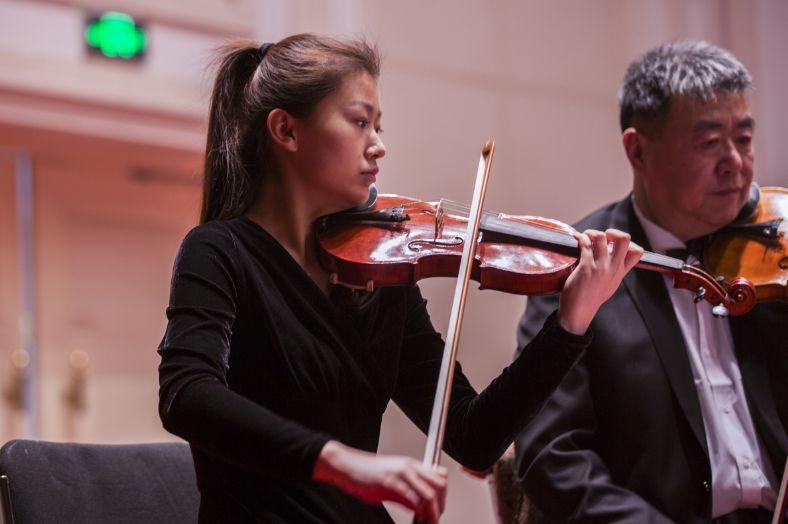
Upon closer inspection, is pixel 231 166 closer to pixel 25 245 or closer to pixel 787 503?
pixel 787 503

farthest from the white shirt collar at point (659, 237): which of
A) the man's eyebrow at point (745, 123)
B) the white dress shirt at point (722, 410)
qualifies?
the man's eyebrow at point (745, 123)

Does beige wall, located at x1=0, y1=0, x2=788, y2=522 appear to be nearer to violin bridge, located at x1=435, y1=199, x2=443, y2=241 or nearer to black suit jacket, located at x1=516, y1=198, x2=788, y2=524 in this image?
black suit jacket, located at x1=516, y1=198, x2=788, y2=524

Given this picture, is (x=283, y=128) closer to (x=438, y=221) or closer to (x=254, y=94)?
(x=254, y=94)

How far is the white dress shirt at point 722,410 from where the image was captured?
165 cm

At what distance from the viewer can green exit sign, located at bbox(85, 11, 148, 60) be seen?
3090 mm

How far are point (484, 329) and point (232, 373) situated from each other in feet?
7.51

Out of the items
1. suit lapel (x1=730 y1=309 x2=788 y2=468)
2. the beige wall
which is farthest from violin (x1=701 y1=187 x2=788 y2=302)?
the beige wall

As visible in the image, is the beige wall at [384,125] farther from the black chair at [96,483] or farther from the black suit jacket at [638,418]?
the black chair at [96,483]

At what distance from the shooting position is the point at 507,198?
354cm

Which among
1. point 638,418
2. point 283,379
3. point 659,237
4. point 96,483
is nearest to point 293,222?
point 283,379

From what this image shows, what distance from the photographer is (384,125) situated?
330 cm

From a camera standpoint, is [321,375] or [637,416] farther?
[637,416]

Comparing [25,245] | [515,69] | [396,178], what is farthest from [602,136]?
[25,245]

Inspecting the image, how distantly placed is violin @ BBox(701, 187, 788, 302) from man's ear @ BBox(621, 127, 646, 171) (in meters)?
0.26
